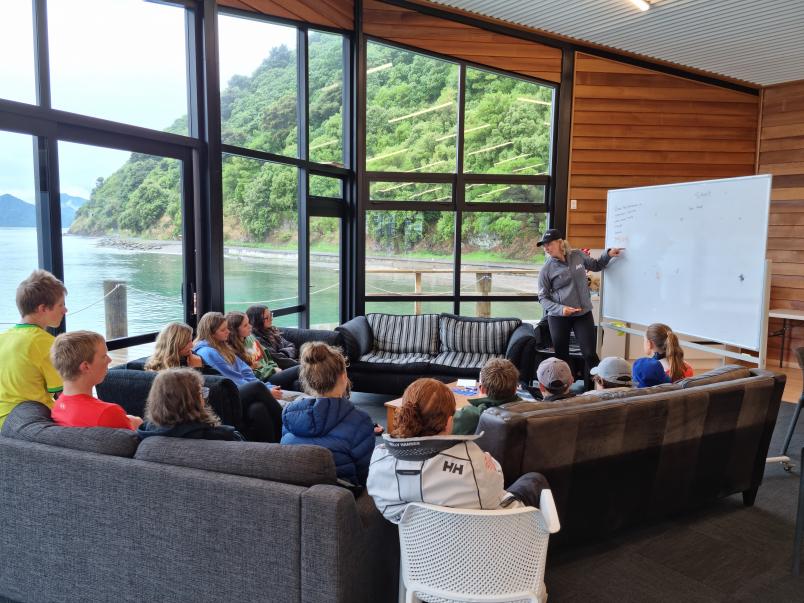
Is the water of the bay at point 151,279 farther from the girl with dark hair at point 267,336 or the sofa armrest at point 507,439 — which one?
the sofa armrest at point 507,439

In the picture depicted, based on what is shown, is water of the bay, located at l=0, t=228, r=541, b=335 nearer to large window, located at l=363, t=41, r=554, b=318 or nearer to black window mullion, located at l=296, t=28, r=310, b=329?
black window mullion, located at l=296, t=28, r=310, b=329

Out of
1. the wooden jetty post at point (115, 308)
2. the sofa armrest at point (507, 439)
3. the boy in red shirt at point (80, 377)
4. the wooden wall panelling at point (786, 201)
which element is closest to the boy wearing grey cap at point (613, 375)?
the sofa armrest at point (507, 439)

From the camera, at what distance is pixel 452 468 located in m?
1.86

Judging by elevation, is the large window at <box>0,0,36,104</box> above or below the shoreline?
above

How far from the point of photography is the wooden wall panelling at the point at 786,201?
7398 mm

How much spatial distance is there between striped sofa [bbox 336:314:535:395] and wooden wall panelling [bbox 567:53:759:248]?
237 cm

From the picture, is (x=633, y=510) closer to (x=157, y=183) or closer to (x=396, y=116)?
(x=157, y=183)

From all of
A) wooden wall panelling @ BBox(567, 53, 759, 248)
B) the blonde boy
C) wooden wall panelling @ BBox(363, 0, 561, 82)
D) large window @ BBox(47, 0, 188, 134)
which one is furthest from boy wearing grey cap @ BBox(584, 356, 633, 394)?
wooden wall panelling @ BBox(363, 0, 561, 82)

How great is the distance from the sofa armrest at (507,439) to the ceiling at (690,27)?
4826 mm

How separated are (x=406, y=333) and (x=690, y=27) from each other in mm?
4161

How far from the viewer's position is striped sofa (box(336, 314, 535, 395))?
5.39 meters

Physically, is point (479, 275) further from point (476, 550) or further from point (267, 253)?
point (476, 550)

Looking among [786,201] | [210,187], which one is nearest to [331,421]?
[210,187]

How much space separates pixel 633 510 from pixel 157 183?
3.93 meters
